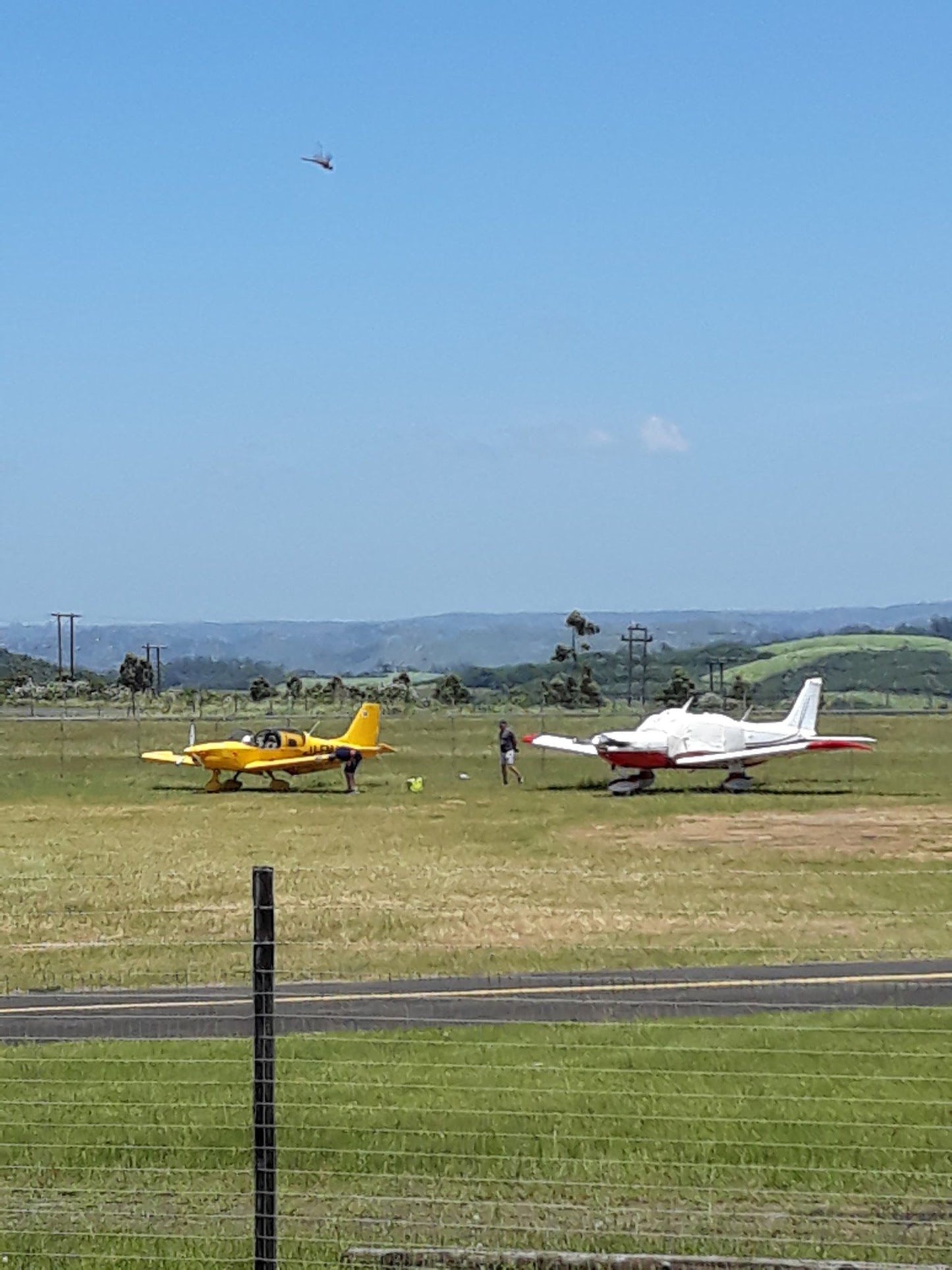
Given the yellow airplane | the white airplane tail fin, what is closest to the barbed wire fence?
the yellow airplane

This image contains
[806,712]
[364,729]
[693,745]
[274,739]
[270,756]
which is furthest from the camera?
[806,712]

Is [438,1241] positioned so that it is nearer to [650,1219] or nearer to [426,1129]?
[650,1219]

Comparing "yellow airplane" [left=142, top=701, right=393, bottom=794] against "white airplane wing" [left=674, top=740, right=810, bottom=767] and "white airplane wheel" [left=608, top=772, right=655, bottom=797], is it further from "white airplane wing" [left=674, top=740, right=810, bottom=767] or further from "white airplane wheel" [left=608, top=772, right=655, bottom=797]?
"white airplane wing" [left=674, top=740, right=810, bottom=767]

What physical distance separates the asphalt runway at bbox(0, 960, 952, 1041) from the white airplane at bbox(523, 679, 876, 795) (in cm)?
2509

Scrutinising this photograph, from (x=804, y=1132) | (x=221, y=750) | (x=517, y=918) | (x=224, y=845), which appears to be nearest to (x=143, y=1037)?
(x=804, y=1132)

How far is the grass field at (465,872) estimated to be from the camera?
16750 millimetres

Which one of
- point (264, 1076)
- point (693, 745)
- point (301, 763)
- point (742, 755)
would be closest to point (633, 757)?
point (693, 745)

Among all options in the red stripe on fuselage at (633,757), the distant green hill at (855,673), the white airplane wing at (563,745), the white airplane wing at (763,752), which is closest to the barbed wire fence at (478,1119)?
the red stripe on fuselage at (633,757)

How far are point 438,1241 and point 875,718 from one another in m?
73.4

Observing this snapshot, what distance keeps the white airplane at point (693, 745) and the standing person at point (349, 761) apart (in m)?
4.72

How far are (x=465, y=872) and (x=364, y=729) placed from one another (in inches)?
807

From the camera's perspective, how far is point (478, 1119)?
343 inches

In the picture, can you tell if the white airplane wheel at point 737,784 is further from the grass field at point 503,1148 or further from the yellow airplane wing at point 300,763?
the grass field at point 503,1148

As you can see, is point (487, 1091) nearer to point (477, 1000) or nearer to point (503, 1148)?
point (503, 1148)
